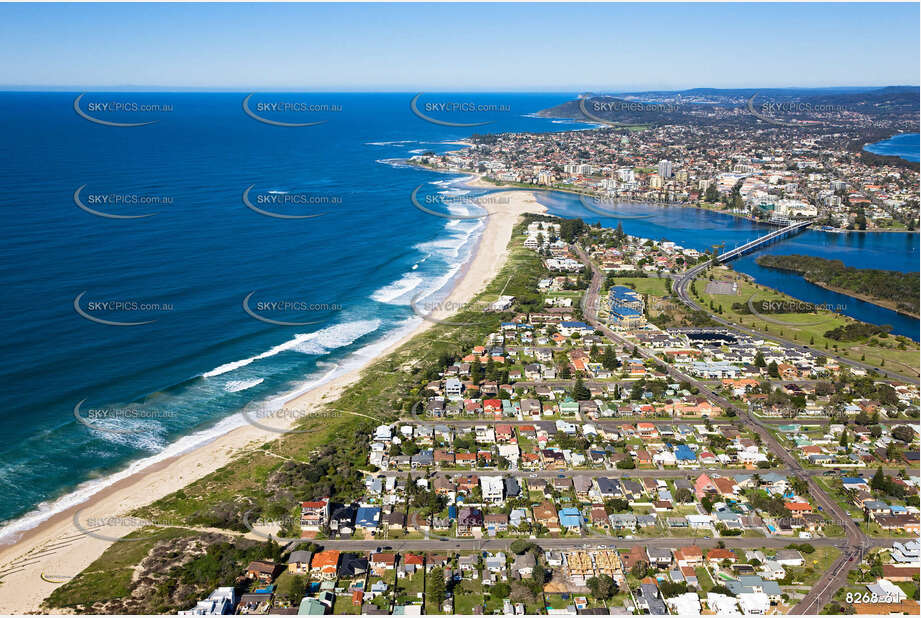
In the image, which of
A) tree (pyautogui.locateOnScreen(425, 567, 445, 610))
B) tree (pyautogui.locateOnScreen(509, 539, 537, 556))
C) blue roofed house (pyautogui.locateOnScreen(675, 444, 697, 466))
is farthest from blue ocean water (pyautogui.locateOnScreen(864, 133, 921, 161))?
tree (pyautogui.locateOnScreen(425, 567, 445, 610))

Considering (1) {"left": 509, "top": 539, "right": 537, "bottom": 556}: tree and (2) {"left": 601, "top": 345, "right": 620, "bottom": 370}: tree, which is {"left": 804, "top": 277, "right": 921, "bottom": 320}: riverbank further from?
(1) {"left": 509, "top": 539, "right": 537, "bottom": 556}: tree

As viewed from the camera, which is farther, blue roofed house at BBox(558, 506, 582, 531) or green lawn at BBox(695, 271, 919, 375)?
green lawn at BBox(695, 271, 919, 375)

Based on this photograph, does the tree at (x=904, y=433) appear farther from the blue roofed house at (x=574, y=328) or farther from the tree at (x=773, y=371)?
the blue roofed house at (x=574, y=328)

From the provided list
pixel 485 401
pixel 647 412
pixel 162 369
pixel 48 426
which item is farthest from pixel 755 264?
pixel 48 426

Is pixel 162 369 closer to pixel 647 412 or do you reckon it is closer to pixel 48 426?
pixel 48 426

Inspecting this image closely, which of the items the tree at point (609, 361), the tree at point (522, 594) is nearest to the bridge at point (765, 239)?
the tree at point (609, 361)

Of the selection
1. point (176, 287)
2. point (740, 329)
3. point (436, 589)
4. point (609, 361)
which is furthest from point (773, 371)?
point (176, 287)
